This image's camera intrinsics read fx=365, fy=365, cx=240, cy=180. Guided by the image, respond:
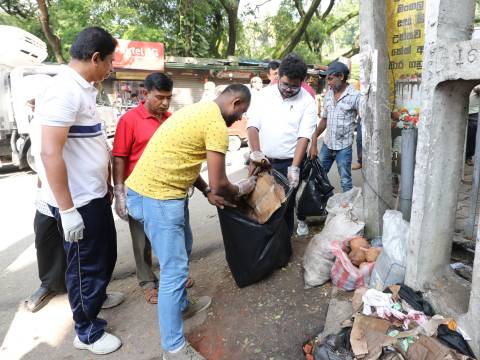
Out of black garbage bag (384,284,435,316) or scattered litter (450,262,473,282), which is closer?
black garbage bag (384,284,435,316)

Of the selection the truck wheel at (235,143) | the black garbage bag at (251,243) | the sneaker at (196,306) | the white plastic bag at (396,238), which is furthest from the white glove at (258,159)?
the truck wheel at (235,143)

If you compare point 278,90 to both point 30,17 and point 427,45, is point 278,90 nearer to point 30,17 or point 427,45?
point 427,45

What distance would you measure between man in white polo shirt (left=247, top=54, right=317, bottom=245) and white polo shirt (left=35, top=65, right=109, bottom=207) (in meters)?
1.51

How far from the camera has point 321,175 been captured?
12.2ft

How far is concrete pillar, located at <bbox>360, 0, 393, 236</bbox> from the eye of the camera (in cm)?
281

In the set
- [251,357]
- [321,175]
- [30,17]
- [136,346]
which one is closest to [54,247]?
[136,346]

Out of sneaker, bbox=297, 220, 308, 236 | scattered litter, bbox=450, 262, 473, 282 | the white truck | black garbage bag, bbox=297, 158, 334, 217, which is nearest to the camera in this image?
scattered litter, bbox=450, 262, 473, 282

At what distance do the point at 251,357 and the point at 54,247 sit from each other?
1.75 metres

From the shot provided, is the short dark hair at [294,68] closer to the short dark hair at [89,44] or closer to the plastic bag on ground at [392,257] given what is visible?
the plastic bag on ground at [392,257]

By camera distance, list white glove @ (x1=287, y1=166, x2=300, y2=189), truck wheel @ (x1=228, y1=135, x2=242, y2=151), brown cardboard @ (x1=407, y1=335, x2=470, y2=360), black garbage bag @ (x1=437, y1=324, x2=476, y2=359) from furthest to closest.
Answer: truck wheel @ (x1=228, y1=135, x2=242, y2=151) → white glove @ (x1=287, y1=166, x2=300, y2=189) → black garbage bag @ (x1=437, y1=324, x2=476, y2=359) → brown cardboard @ (x1=407, y1=335, x2=470, y2=360)

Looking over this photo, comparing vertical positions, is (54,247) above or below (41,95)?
below

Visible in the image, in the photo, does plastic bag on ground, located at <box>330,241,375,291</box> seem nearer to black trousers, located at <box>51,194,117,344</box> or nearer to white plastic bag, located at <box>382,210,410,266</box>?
white plastic bag, located at <box>382,210,410,266</box>

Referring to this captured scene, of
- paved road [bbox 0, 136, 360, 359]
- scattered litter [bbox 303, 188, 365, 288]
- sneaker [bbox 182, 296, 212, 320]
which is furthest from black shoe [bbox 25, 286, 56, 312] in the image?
scattered litter [bbox 303, 188, 365, 288]

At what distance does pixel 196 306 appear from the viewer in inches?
108
